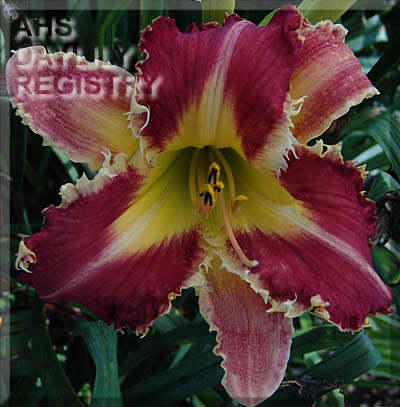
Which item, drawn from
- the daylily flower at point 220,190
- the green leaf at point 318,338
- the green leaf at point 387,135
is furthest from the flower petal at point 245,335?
the green leaf at point 387,135

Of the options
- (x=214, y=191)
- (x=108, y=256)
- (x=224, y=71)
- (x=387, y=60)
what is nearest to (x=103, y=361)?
(x=108, y=256)

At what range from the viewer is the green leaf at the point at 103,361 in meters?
0.76

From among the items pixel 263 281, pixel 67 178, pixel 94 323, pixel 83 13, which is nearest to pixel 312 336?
pixel 263 281

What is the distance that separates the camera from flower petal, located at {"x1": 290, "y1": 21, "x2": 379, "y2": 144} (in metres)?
0.69

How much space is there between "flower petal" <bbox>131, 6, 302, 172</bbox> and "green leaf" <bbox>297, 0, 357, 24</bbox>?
14 centimetres

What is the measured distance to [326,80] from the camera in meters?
0.70

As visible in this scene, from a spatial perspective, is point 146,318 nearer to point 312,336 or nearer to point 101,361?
point 101,361

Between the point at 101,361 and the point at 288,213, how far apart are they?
16.3 inches

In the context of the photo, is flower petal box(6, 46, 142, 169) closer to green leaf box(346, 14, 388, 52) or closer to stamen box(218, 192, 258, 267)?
stamen box(218, 192, 258, 267)

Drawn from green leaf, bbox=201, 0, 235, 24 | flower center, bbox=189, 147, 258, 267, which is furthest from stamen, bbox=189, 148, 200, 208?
green leaf, bbox=201, 0, 235, 24

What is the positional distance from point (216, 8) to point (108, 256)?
42cm

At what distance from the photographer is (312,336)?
0.96 metres

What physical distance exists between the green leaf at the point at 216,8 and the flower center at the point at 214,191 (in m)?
0.22

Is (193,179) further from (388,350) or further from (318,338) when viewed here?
(388,350)
